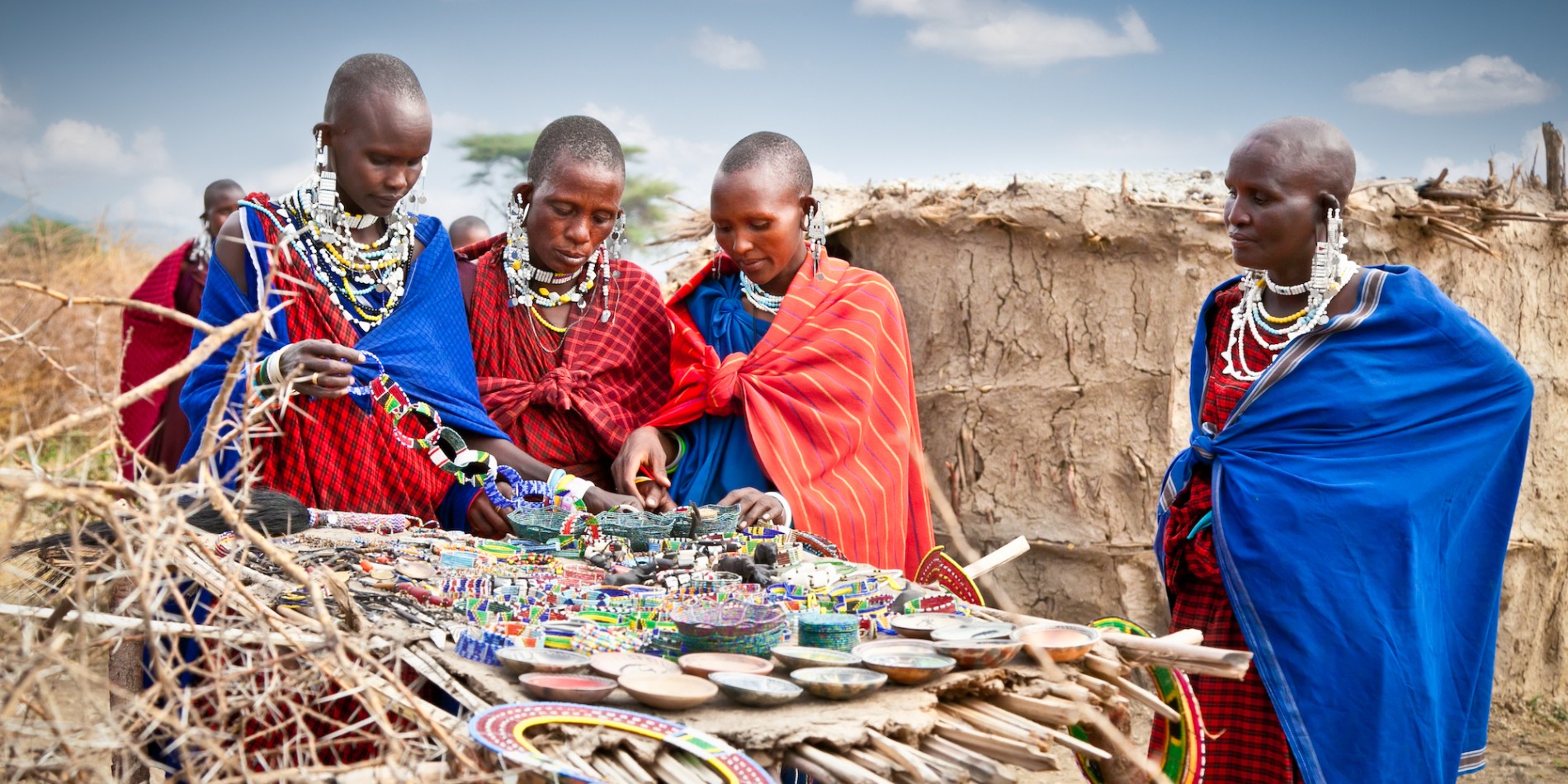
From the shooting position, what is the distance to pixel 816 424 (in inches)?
167

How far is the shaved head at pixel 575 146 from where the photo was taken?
429 cm

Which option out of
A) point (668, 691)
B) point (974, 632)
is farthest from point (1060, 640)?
point (668, 691)

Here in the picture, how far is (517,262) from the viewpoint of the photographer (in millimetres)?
4348

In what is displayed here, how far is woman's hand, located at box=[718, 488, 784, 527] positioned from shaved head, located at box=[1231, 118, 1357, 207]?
1724mm

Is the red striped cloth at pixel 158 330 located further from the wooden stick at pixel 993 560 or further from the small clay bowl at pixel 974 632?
the small clay bowl at pixel 974 632

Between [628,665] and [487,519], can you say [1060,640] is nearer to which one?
[628,665]

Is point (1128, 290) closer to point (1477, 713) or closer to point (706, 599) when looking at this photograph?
point (1477, 713)

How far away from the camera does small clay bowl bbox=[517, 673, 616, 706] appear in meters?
2.09

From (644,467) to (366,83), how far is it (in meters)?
1.45

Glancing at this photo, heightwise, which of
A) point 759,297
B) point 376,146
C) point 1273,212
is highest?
point 376,146

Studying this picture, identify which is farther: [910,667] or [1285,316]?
[1285,316]

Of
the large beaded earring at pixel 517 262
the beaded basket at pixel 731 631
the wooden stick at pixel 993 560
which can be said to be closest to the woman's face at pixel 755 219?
the large beaded earring at pixel 517 262

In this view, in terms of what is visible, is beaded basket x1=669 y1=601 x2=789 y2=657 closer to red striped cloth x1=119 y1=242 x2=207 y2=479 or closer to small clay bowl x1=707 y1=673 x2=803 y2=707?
small clay bowl x1=707 y1=673 x2=803 y2=707

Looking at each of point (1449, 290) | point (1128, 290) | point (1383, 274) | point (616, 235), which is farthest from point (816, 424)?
point (1449, 290)
